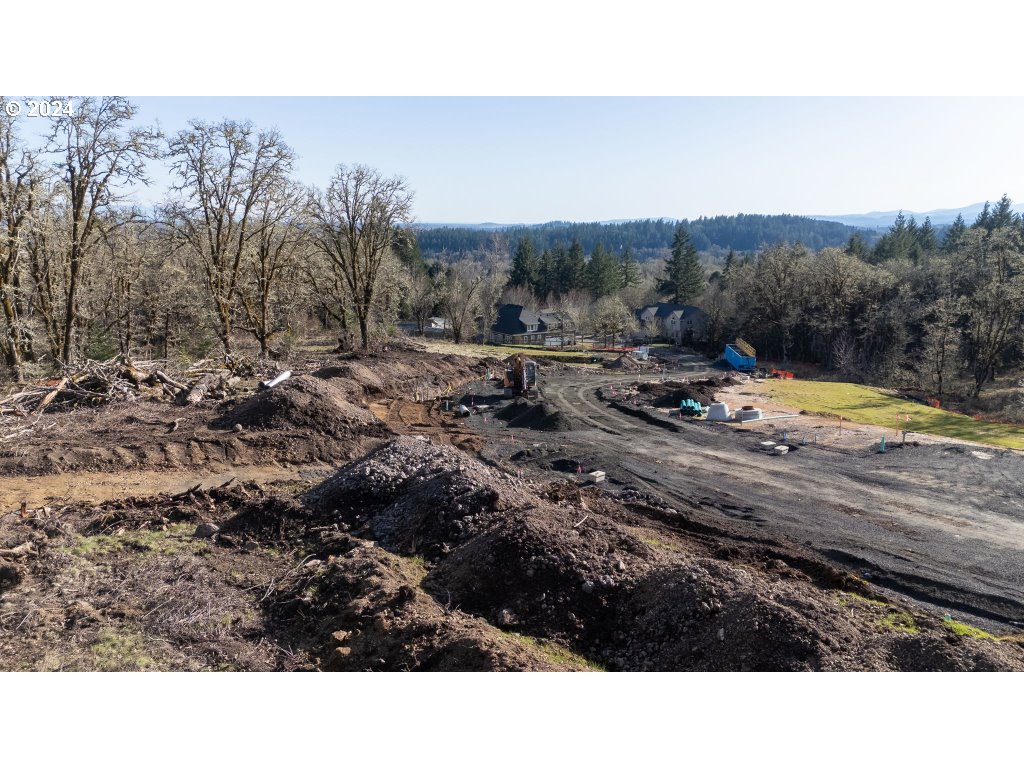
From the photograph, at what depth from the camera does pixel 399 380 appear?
2980cm

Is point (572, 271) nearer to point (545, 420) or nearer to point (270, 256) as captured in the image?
point (270, 256)

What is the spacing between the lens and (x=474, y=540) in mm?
10055

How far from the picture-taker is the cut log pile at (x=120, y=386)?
682 inches

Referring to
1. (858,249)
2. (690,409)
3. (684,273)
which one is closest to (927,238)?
(858,249)

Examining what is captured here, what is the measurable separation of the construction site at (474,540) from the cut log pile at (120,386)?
0.32 feet

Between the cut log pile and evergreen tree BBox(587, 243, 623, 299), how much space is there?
56.8m

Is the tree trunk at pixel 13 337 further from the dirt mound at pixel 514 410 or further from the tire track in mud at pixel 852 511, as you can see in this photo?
the tire track in mud at pixel 852 511

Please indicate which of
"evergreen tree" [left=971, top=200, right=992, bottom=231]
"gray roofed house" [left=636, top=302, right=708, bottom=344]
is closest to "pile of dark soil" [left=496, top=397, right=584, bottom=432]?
"gray roofed house" [left=636, top=302, right=708, bottom=344]

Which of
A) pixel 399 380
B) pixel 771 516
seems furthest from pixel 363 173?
pixel 771 516

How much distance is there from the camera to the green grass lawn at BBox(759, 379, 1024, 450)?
74.4 feet

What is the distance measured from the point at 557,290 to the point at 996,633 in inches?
2829

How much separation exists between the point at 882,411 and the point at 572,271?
53213 mm

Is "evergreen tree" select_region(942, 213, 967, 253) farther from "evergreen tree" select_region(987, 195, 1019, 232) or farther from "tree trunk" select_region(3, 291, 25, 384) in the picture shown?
"tree trunk" select_region(3, 291, 25, 384)

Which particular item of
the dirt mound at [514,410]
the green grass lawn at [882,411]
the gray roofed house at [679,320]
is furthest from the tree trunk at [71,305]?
the gray roofed house at [679,320]
